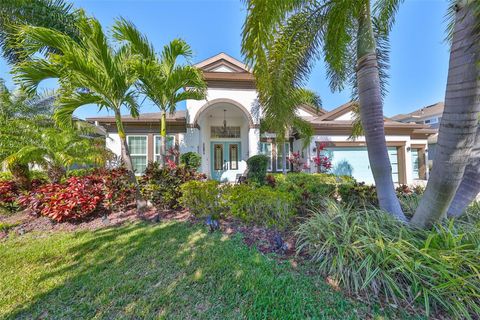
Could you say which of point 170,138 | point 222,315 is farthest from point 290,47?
point 170,138

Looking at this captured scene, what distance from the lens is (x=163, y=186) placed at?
19.8 ft

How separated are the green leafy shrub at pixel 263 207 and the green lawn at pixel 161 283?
748mm

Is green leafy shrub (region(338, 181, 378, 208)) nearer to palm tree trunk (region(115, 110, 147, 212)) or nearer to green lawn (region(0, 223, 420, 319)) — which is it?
green lawn (region(0, 223, 420, 319))

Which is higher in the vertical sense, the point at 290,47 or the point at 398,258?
the point at 290,47

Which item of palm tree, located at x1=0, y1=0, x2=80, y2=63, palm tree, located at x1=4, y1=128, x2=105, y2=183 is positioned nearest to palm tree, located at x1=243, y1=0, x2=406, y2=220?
palm tree, located at x1=0, y1=0, x2=80, y2=63

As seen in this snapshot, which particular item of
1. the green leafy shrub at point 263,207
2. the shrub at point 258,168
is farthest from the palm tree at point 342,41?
the shrub at point 258,168

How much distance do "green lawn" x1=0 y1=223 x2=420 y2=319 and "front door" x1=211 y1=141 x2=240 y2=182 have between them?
9.77 metres

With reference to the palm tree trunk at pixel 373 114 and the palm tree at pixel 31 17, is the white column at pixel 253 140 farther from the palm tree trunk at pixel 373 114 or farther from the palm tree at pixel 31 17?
the palm tree at pixel 31 17

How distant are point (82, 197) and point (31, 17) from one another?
6210mm

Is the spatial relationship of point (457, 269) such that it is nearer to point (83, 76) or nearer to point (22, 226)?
point (83, 76)

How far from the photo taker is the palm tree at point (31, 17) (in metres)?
5.86

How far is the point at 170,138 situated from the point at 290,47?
A: 379 inches

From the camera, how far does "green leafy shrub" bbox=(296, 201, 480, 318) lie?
7.29 ft

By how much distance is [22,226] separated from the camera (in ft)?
17.3
